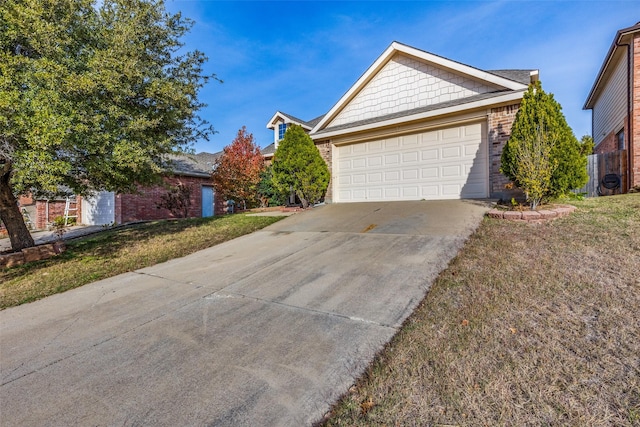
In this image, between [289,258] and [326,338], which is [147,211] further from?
[326,338]

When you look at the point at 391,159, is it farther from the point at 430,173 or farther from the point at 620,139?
the point at 620,139

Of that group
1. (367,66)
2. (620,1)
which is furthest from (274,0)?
(620,1)

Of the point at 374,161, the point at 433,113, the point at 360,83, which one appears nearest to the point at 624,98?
the point at 433,113

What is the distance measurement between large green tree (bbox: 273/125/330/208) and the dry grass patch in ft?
22.6

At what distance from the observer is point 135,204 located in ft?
46.2

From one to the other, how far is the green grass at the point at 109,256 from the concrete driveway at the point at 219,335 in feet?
1.90

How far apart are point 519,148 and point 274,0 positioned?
939 centimetres

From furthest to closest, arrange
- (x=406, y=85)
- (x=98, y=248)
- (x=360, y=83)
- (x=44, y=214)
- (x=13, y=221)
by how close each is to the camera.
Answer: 1. (x=44, y=214)
2. (x=360, y=83)
3. (x=406, y=85)
4. (x=98, y=248)
5. (x=13, y=221)

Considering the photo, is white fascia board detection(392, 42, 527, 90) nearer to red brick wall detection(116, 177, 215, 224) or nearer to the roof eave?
the roof eave

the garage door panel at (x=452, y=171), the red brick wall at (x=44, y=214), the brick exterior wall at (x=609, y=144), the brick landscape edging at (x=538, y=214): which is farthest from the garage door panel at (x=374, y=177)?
the red brick wall at (x=44, y=214)

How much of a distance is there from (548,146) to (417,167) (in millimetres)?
3799

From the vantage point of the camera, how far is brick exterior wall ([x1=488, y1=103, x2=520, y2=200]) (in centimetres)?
802

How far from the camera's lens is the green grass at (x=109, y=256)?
198 inches

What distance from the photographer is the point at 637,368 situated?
6.61 feet
